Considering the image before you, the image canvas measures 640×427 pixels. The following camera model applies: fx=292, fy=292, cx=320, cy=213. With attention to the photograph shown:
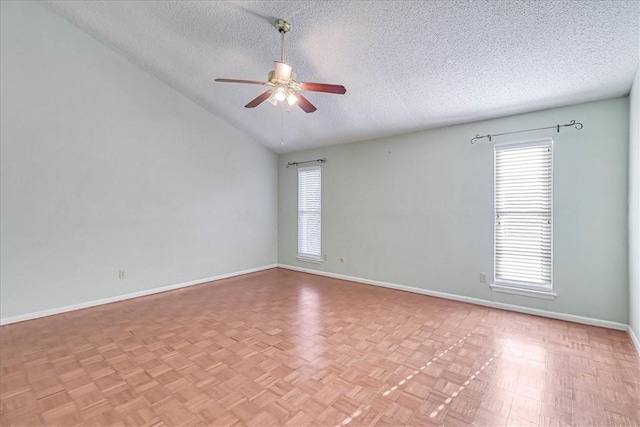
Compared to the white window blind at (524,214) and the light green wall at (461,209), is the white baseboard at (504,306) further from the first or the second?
the white window blind at (524,214)

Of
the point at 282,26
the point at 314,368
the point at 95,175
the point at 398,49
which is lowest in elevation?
the point at 314,368

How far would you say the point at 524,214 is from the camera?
3.53m

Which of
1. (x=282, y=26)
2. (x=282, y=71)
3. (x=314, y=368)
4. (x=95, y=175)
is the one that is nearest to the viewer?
(x=314, y=368)

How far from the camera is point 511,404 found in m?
1.86

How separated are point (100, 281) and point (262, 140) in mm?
3499

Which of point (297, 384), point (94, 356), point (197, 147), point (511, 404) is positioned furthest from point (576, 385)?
point (197, 147)

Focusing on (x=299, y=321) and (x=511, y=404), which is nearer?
(x=511, y=404)

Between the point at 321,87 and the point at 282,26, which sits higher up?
the point at 282,26

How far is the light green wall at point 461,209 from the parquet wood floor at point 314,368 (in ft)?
1.77

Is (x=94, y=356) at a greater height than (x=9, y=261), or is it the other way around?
(x=9, y=261)

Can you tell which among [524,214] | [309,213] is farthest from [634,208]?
[309,213]

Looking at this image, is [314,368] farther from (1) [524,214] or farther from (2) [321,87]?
(1) [524,214]

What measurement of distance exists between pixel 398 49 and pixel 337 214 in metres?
3.03

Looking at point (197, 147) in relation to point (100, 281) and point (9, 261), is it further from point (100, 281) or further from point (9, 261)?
point (9, 261)
